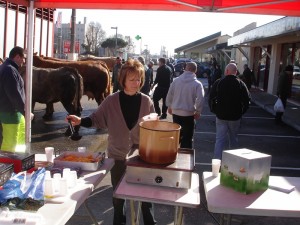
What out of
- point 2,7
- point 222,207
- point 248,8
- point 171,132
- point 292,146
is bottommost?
point 292,146

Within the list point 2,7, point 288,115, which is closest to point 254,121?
point 288,115

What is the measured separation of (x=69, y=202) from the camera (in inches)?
97.9

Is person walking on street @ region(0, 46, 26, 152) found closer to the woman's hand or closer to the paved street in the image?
the paved street

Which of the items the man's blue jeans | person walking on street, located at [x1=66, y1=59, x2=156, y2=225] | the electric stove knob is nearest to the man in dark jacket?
the man's blue jeans

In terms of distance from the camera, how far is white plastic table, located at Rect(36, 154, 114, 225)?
2254 mm

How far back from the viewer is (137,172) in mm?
2791

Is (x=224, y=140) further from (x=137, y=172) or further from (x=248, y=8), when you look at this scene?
(x=137, y=172)

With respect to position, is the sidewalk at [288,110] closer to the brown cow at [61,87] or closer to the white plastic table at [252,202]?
the brown cow at [61,87]

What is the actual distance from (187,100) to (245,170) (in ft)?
12.2

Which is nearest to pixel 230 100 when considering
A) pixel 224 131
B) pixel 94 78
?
pixel 224 131

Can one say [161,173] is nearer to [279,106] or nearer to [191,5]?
[191,5]

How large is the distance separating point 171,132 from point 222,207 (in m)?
0.65

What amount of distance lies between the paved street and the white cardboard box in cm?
70

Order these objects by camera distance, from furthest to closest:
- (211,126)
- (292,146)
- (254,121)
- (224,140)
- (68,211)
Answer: (254,121) < (211,126) < (292,146) < (224,140) < (68,211)
